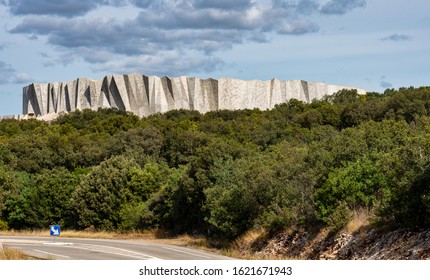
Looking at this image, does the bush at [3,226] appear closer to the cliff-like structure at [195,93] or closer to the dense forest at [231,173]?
the dense forest at [231,173]

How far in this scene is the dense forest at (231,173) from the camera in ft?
86.4

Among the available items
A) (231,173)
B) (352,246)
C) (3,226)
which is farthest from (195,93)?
(352,246)

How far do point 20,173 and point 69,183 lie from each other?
380 inches

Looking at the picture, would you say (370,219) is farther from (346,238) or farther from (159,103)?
(159,103)

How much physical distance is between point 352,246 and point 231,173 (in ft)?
64.7

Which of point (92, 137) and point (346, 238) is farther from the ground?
point (92, 137)

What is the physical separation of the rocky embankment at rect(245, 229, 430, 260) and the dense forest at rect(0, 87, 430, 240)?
481mm

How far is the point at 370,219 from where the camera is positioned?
964 inches

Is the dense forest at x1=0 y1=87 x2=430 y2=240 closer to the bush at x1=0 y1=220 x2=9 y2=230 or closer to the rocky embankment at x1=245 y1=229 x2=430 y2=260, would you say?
the bush at x1=0 y1=220 x2=9 y2=230

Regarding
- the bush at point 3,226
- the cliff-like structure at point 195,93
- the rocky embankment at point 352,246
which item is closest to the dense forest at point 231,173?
the bush at point 3,226

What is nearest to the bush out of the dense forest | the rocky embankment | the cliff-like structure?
the dense forest

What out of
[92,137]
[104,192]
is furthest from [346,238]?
[92,137]

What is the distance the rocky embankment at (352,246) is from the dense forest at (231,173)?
48cm

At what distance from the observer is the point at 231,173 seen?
43375mm
